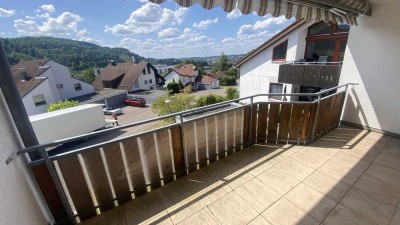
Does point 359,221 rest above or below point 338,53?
below

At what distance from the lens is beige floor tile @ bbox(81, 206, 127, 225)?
2174 mm

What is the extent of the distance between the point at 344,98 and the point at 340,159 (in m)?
2.04

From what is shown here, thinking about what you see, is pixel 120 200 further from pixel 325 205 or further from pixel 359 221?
pixel 359 221

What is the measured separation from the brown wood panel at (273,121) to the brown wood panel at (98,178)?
2937mm

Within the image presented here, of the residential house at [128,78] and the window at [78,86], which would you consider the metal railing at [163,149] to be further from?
the residential house at [128,78]

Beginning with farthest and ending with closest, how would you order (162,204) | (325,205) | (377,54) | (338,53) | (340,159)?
(338,53) < (377,54) < (340,159) < (162,204) < (325,205)

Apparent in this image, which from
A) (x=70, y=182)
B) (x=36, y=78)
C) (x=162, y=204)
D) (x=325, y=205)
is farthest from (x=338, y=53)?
(x=36, y=78)

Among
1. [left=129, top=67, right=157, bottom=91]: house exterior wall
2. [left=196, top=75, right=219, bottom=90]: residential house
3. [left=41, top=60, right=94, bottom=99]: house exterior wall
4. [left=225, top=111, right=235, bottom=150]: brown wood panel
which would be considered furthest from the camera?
[left=196, top=75, right=219, bottom=90]: residential house

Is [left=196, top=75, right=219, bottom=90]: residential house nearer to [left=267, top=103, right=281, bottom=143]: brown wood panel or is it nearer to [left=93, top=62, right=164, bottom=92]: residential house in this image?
[left=93, top=62, right=164, bottom=92]: residential house

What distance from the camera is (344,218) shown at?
206cm

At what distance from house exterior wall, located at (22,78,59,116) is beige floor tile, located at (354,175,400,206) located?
2252 cm

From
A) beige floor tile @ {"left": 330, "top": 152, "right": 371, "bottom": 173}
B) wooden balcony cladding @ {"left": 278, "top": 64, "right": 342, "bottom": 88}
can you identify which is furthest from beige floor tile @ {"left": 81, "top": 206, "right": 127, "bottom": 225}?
wooden balcony cladding @ {"left": 278, "top": 64, "right": 342, "bottom": 88}

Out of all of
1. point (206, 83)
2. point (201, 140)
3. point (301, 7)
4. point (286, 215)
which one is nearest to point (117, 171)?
point (201, 140)

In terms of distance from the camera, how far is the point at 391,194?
2.37 metres
